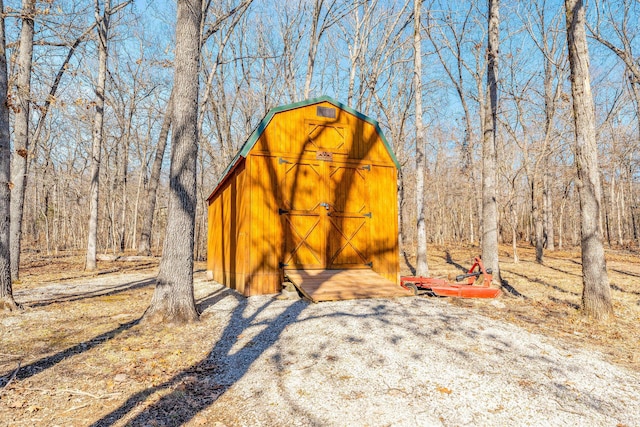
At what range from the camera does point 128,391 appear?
3.91m

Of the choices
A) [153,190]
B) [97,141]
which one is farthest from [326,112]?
[153,190]

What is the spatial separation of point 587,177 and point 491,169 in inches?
133

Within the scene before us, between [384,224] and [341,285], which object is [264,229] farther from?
[384,224]

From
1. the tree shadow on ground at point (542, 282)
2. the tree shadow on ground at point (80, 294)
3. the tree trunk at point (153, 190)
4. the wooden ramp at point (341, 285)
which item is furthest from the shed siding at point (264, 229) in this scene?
the tree trunk at point (153, 190)

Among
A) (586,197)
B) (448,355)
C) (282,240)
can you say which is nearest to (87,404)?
(448,355)

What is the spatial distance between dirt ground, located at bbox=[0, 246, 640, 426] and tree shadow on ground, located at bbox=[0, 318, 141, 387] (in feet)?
0.04

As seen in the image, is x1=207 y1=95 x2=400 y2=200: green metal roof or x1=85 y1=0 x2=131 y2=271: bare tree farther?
x1=85 y1=0 x2=131 y2=271: bare tree

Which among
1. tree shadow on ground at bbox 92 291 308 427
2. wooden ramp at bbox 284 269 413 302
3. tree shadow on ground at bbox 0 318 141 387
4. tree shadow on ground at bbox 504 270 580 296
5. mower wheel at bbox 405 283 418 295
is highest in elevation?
wooden ramp at bbox 284 269 413 302

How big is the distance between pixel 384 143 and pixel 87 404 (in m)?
8.60

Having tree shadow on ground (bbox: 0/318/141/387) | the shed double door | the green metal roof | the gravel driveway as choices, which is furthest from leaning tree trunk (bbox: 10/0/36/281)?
the gravel driveway

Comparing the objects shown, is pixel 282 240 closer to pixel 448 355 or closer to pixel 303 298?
pixel 303 298

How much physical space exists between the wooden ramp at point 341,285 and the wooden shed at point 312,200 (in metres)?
0.08

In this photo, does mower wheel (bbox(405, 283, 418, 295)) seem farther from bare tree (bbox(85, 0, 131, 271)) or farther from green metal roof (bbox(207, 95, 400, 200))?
bare tree (bbox(85, 0, 131, 271))

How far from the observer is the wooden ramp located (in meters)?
7.18
